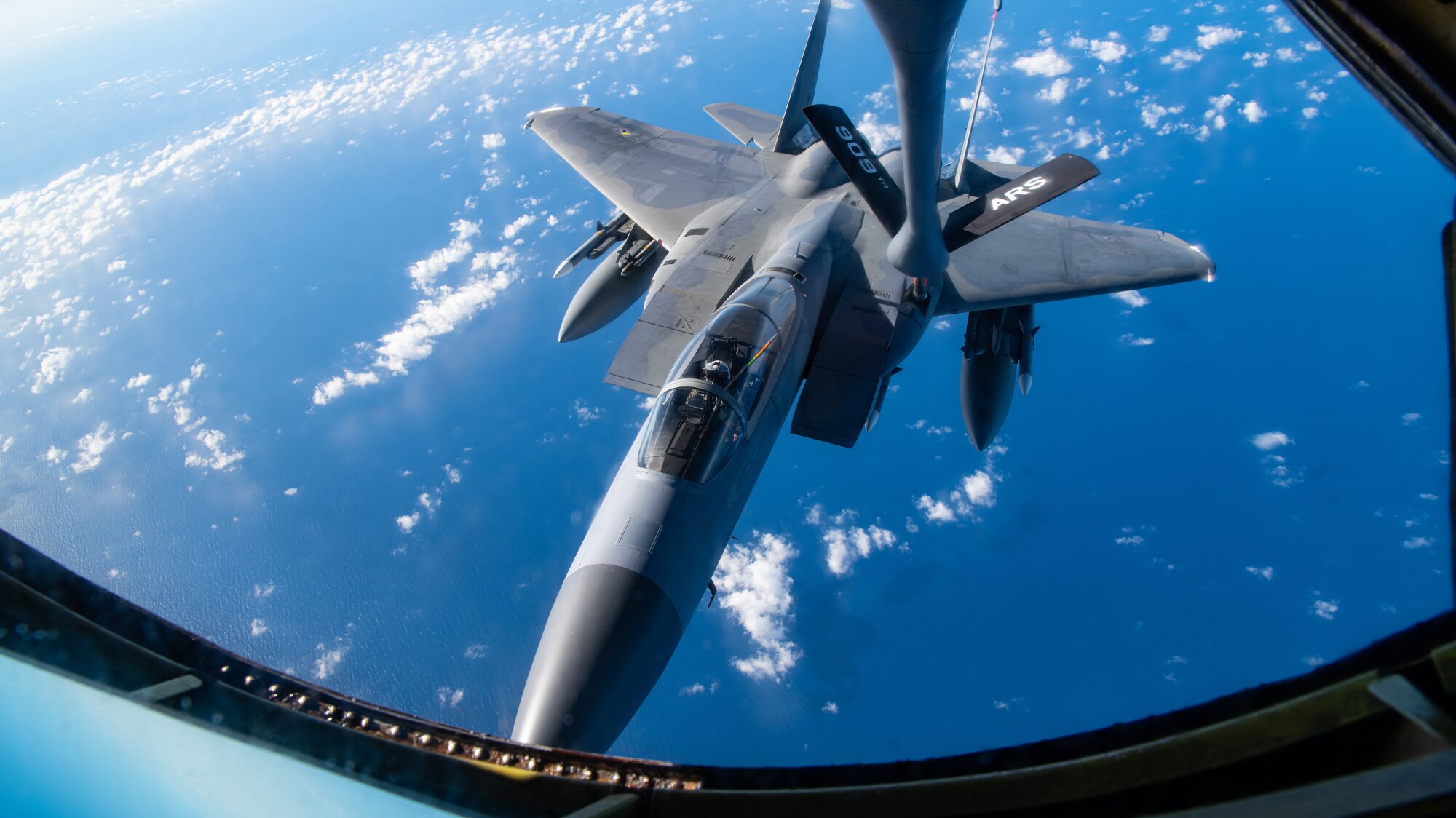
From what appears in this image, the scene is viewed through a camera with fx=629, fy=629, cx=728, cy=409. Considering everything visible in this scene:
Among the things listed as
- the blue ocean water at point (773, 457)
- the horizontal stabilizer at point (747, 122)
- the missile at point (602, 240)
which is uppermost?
the horizontal stabilizer at point (747, 122)

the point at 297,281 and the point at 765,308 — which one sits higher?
the point at 765,308

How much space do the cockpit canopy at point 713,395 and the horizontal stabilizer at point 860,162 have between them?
173 cm

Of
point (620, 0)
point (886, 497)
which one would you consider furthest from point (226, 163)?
point (886, 497)

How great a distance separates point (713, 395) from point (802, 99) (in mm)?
10388

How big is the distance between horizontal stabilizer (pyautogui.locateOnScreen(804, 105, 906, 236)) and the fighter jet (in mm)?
22

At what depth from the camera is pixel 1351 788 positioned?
41.8 inches

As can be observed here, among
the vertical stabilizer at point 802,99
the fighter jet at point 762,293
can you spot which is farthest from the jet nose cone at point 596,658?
the vertical stabilizer at point 802,99

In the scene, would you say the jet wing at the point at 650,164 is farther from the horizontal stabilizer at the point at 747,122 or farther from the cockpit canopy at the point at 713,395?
the cockpit canopy at the point at 713,395

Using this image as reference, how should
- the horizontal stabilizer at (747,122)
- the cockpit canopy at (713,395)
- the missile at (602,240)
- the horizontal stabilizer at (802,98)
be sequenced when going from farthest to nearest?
the horizontal stabilizer at (747,122), the horizontal stabilizer at (802,98), the missile at (602,240), the cockpit canopy at (713,395)

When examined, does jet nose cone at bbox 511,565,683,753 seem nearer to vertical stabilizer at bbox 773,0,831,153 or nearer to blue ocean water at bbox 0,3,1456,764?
blue ocean water at bbox 0,3,1456,764

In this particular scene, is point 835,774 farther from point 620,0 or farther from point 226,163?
point 620,0

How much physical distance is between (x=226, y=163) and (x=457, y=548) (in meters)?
34.2

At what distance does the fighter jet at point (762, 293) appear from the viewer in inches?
212

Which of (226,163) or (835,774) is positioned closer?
(835,774)
